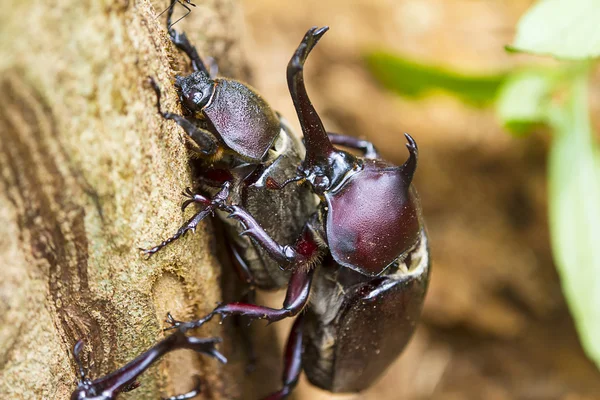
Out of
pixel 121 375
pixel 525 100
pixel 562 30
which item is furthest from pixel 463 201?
pixel 121 375

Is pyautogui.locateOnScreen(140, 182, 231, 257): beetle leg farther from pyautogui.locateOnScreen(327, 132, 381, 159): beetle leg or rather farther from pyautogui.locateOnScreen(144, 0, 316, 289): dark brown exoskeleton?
pyautogui.locateOnScreen(327, 132, 381, 159): beetle leg

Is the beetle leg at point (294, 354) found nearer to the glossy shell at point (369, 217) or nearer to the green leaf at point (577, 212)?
the glossy shell at point (369, 217)

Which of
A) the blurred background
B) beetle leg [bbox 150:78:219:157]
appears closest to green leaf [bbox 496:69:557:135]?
the blurred background

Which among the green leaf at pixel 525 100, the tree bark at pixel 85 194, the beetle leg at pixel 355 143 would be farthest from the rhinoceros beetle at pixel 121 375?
the green leaf at pixel 525 100

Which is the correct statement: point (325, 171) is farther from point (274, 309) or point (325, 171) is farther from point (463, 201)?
point (463, 201)

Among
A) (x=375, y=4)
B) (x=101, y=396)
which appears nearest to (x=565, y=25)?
(x=101, y=396)

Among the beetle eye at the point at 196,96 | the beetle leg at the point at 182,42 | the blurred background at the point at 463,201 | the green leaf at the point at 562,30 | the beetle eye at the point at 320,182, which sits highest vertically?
the beetle leg at the point at 182,42
